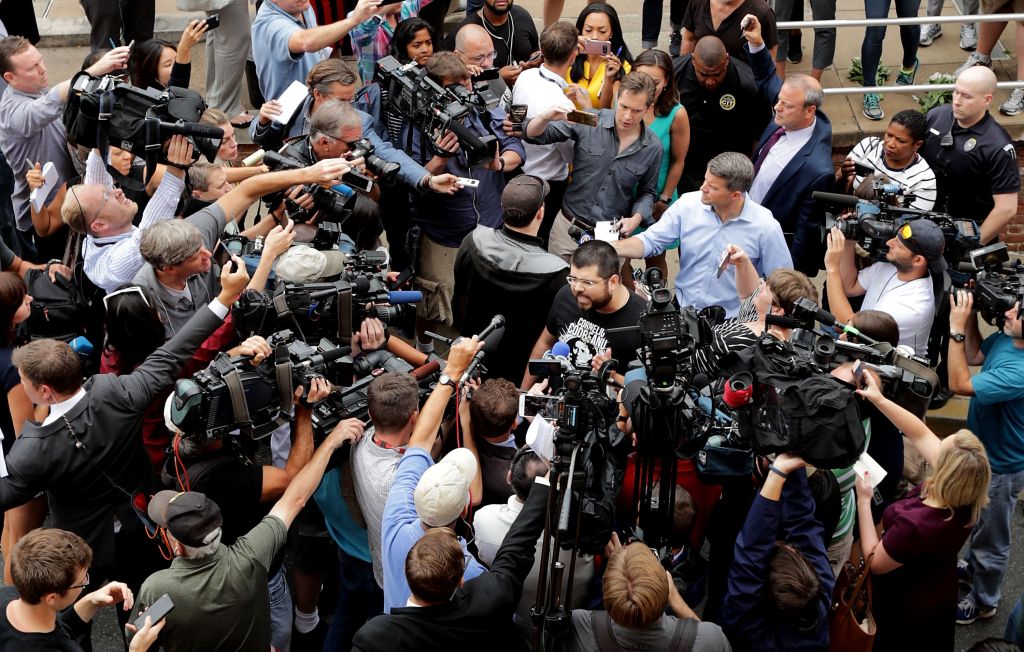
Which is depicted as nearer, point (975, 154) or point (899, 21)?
point (975, 154)

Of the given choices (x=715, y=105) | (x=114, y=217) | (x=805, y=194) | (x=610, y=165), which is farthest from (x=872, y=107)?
(x=114, y=217)

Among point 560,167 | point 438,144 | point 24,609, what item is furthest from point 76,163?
point 24,609

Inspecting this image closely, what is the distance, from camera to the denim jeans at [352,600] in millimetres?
5055

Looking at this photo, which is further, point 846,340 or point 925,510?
point 846,340

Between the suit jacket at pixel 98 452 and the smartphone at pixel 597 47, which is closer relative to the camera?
the suit jacket at pixel 98 452

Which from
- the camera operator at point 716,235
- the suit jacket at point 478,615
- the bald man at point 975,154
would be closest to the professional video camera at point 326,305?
the suit jacket at point 478,615

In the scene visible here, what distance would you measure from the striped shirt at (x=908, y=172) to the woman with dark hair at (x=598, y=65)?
5.42ft

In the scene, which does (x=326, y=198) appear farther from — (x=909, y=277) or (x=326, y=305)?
(x=909, y=277)

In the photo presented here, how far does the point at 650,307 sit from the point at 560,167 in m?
2.60

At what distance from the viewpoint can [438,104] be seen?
6.23 meters

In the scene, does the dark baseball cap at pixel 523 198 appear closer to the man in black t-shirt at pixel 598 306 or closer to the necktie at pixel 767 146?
the man in black t-shirt at pixel 598 306

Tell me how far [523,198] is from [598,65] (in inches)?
85.1

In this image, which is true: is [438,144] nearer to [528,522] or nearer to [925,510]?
[528,522]

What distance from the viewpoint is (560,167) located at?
22.7 feet
